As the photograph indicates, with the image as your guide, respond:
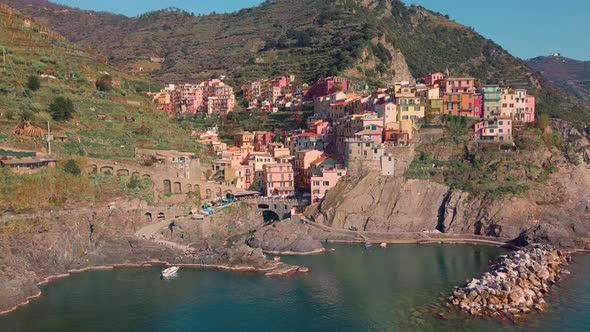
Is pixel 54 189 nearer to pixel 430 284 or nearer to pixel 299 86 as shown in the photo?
pixel 430 284

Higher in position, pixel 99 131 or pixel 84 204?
pixel 99 131

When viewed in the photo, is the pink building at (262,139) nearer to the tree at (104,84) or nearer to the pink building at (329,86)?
the pink building at (329,86)

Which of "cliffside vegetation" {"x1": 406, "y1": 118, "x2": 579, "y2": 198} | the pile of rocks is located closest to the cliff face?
"cliffside vegetation" {"x1": 406, "y1": 118, "x2": 579, "y2": 198}

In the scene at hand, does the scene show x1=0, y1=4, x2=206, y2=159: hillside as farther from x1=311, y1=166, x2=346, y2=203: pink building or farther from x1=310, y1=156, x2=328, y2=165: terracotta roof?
x1=311, y1=166, x2=346, y2=203: pink building

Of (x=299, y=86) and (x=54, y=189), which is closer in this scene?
(x=54, y=189)

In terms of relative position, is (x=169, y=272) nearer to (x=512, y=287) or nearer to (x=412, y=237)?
(x=412, y=237)

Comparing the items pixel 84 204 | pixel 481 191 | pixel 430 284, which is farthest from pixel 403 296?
pixel 84 204
